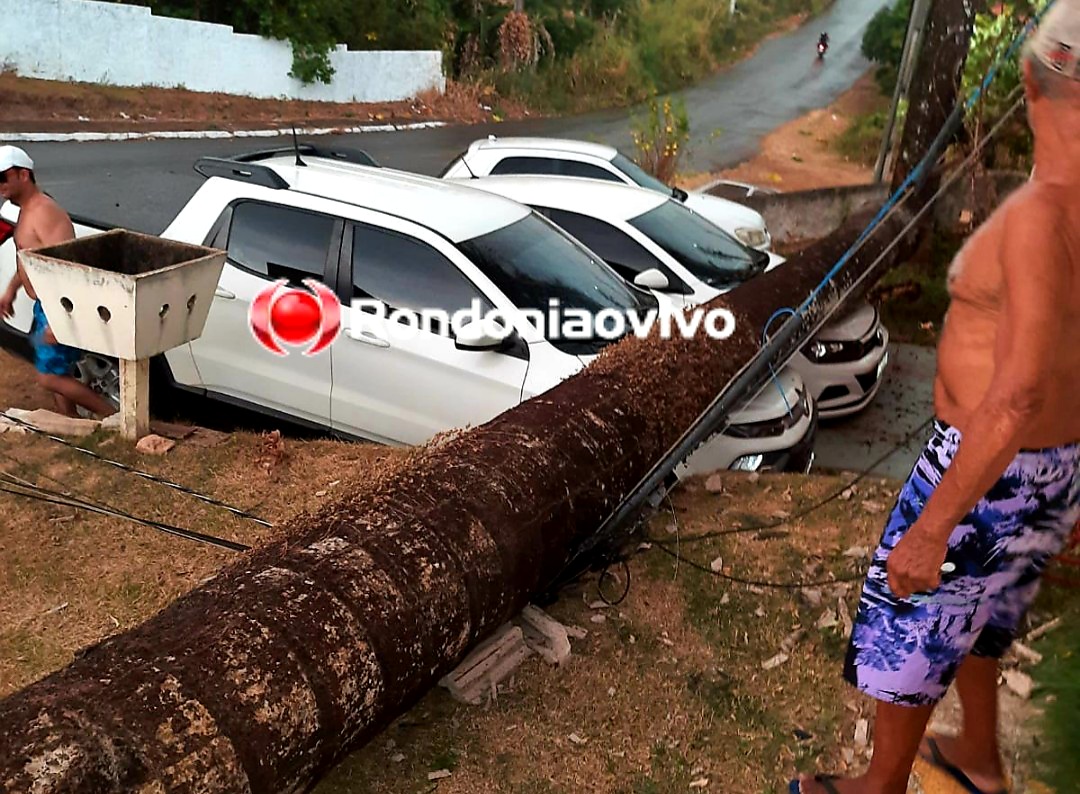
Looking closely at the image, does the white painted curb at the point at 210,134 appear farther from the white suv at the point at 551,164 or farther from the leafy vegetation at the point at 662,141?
the white suv at the point at 551,164

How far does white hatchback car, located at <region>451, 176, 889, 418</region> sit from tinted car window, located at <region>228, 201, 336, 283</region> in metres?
2.02

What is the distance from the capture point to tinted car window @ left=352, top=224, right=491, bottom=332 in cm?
468

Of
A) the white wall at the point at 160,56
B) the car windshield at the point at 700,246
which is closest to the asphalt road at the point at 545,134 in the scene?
the white wall at the point at 160,56

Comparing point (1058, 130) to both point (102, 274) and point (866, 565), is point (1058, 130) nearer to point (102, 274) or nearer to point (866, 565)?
point (866, 565)

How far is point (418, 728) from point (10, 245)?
14.2 ft

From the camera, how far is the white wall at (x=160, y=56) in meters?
17.6

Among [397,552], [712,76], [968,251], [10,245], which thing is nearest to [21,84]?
[10,245]

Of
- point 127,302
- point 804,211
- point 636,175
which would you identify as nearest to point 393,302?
point 127,302

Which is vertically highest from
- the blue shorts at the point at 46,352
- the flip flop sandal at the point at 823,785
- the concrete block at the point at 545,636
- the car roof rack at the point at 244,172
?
the car roof rack at the point at 244,172

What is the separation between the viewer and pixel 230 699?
7.13 feet

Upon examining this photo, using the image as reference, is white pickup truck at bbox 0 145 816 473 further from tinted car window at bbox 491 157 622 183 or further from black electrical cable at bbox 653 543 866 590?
tinted car window at bbox 491 157 622 183

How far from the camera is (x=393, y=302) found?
4762 millimetres

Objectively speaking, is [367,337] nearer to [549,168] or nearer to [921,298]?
[549,168]

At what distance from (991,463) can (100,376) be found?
5.09m
